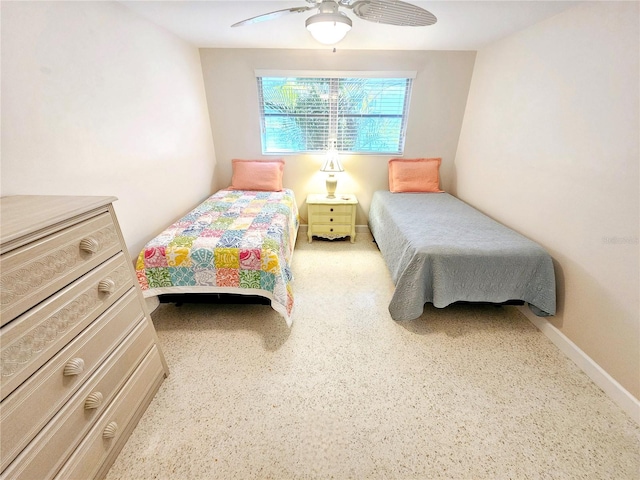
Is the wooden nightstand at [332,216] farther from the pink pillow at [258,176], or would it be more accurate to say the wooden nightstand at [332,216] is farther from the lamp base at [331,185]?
the pink pillow at [258,176]

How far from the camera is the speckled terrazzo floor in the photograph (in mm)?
1062

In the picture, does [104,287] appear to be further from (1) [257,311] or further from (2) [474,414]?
(2) [474,414]

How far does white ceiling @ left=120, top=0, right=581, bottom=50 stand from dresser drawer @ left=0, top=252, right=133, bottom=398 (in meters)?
1.78

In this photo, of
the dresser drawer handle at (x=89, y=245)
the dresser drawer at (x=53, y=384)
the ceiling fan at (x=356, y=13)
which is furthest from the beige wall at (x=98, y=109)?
the ceiling fan at (x=356, y=13)

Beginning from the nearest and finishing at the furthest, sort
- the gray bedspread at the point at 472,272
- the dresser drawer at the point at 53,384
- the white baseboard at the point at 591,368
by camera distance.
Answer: the dresser drawer at the point at 53,384
the white baseboard at the point at 591,368
the gray bedspread at the point at 472,272

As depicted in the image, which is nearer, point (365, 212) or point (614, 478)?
point (614, 478)

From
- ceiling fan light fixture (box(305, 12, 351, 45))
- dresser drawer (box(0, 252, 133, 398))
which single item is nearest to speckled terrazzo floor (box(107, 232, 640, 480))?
dresser drawer (box(0, 252, 133, 398))

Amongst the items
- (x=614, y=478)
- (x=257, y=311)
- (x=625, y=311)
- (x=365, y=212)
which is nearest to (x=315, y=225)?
(x=365, y=212)

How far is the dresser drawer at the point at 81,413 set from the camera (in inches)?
28.8

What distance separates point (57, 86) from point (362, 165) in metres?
2.58

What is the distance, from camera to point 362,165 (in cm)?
308

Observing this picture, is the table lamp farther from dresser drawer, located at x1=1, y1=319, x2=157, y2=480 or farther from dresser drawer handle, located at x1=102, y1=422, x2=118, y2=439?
dresser drawer handle, located at x1=102, y1=422, x2=118, y2=439

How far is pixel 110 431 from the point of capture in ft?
3.27

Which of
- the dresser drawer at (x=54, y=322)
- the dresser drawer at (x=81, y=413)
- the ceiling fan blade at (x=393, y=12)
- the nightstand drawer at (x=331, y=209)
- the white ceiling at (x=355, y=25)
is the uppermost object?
the white ceiling at (x=355, y=25)
